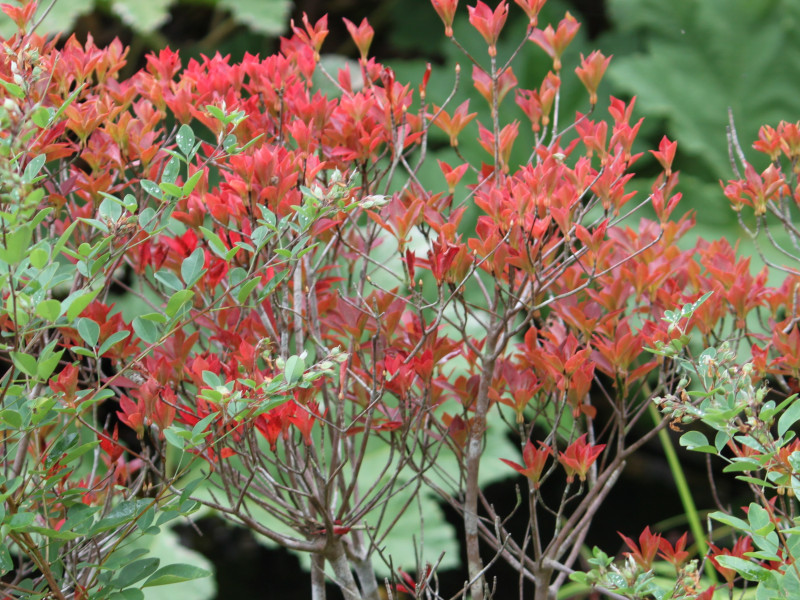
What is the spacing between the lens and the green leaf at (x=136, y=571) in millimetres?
726

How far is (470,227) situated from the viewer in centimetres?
284

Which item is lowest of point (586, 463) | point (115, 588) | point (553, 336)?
point (115, 588)

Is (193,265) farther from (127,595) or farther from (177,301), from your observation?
(127,595)

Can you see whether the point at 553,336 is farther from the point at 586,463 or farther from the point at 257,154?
the point at 257,154

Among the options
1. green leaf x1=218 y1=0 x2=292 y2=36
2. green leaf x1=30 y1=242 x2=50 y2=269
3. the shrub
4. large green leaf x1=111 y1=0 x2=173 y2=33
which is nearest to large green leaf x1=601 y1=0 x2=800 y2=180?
green leaf x1=218 y1=0 x2=292 y2=36

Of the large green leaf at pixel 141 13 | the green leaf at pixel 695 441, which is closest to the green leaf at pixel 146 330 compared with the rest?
the green leaf at pixel 695 441

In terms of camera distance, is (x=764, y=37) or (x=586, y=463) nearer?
(x=586, y=463)

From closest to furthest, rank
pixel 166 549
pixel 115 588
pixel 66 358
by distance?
pixel 115 588 → pixel 66 358 → pixel 166 549

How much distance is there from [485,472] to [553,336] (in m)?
Answer: 1.17

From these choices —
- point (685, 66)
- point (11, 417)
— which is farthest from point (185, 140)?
point (685, 66)

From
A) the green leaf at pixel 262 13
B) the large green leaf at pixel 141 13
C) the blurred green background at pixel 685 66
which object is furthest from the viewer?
the blurred green background at pixel 685 66

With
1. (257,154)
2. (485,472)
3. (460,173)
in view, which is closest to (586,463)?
(460,173)

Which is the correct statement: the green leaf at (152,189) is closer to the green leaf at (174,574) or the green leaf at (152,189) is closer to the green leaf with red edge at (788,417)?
the green leaf at (174,574)

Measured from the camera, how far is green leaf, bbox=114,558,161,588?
73cm
